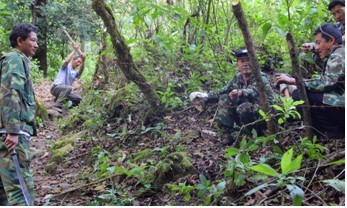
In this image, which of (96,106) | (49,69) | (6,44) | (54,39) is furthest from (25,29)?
(49,69)

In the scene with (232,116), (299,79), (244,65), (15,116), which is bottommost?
(232,116)

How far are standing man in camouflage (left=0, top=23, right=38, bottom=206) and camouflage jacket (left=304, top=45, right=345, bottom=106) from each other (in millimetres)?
2901

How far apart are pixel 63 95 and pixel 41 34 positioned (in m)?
7.07

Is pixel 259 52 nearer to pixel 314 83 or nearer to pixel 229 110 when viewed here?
pixel 229 110

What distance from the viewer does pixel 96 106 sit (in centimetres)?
855

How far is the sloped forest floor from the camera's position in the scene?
3.64 metres

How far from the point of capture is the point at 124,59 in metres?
6.54

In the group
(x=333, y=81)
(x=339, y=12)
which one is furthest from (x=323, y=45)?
(x=339, y=12)

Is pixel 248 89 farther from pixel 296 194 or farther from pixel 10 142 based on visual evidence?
pixel 10 142

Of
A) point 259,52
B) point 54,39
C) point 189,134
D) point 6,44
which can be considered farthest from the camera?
point 54,39

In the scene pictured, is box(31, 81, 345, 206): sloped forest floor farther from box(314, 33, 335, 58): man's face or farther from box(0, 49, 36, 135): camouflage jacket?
box(0, 49, 36, 135): camouflage jacket

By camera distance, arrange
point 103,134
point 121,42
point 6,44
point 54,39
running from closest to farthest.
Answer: point 121,42
point 103,134
point 6,44
point 54,39

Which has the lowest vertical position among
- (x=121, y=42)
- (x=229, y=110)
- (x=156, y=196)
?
(x=156, y=196)

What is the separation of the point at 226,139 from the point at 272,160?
47.3 inches
